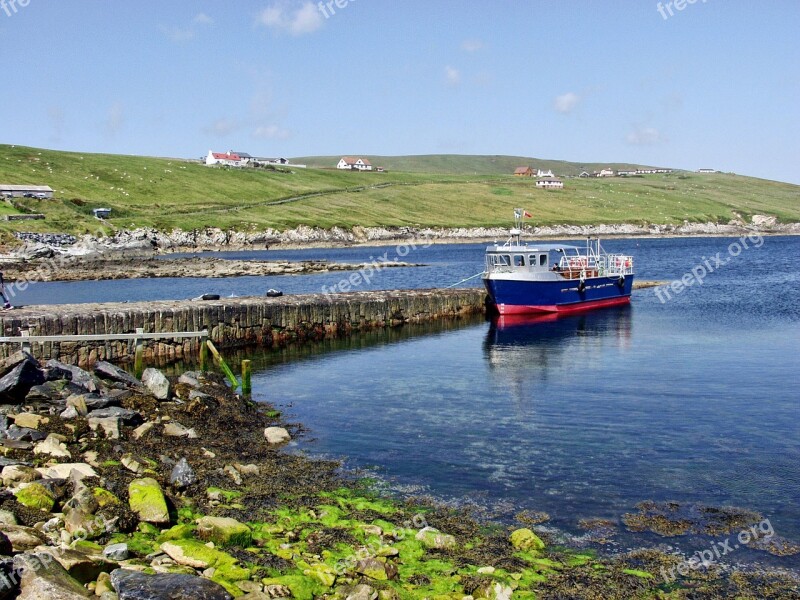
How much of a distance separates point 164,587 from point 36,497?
4335mm

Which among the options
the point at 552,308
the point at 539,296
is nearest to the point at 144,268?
the point at 539,296

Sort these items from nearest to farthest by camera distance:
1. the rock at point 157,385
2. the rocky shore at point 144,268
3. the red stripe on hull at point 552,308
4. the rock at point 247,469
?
the rock at point 247,469, the rock at point 157,385, the red stripe on hull at point 552,308, the rocky shore at point 144,268

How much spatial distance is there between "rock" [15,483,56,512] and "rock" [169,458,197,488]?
2864 millimetres

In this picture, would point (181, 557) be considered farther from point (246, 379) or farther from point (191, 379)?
point (246, 379)

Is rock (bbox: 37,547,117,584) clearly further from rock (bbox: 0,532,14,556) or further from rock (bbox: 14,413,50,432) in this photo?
rock (bbox: 14,413,50,432)

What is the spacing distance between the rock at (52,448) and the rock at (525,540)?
9.48 m

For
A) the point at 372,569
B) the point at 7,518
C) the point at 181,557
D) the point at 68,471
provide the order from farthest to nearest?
the point at 68,471 → the point at 372,569 → the point at 7,518 → the point at 181,557

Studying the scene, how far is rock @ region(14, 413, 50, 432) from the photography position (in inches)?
736

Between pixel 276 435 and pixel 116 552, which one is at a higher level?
pixel 116 552

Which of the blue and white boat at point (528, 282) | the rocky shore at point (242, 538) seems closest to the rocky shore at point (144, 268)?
the blue and white boat at point (528, 282)

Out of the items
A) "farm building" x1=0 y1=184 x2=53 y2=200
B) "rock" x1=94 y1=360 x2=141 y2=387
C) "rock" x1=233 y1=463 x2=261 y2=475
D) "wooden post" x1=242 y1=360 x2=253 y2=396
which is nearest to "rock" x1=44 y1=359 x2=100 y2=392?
"rock" x1=94 y1=360 x2=141 y2=387

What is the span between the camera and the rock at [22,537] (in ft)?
39.0

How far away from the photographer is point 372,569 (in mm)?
13047

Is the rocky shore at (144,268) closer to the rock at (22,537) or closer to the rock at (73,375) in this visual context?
the rock at (73,375)
